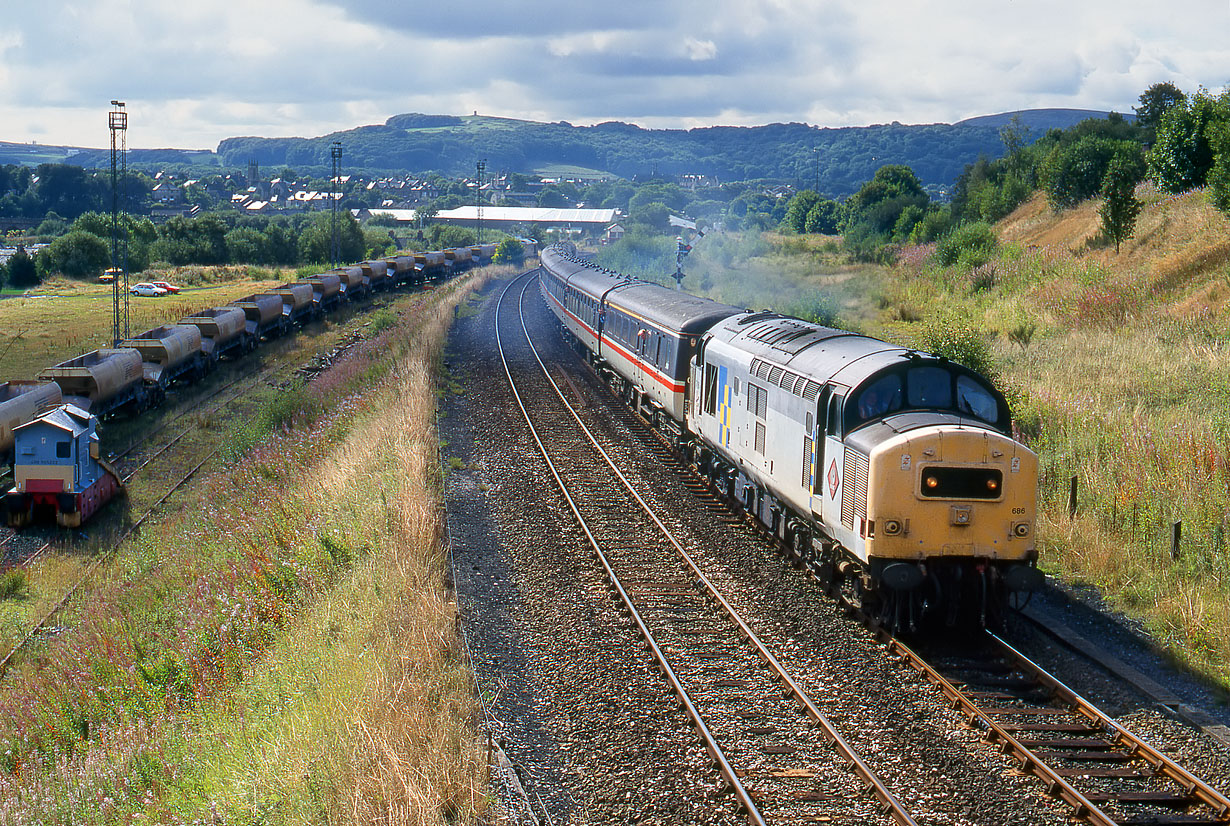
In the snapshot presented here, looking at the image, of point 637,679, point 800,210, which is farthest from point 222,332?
point 800,210

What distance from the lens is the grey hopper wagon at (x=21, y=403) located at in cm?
2409

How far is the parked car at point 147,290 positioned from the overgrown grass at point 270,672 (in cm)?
5221

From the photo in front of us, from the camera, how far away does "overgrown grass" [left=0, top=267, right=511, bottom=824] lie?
805cm

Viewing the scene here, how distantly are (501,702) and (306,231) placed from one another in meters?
90.8

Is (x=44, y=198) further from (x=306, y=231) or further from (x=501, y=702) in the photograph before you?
(x=501, y=702)

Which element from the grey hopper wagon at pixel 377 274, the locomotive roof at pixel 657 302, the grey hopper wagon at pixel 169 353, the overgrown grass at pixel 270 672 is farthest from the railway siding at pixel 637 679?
the grey hopper wagon at pixel 377 274

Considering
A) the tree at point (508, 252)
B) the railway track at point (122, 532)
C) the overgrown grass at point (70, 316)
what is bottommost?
the railway track at point (122, 532)

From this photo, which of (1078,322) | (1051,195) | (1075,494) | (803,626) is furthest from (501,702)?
(1051,195)

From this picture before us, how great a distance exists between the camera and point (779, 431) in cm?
1446

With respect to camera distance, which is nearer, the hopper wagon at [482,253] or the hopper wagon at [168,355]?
the hopper wagon at [168,355]

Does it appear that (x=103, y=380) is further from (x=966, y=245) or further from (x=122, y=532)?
(x=966, y=245)

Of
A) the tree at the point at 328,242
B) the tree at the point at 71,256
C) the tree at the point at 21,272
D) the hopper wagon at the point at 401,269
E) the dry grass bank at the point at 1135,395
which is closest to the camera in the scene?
the dry grass bank at the point at 1135,395

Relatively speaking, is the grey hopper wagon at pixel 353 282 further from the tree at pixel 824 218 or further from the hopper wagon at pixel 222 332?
the tree at pixel 824 218

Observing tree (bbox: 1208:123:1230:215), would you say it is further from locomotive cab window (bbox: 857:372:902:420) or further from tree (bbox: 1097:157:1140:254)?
locomotive cab window (bbox: 857:372:902:420)
